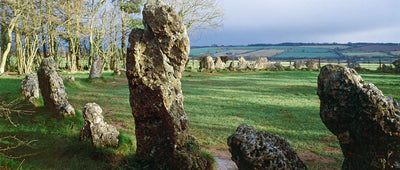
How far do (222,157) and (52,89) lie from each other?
6061 mm

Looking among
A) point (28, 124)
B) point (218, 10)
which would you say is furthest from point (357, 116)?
point (218, 10)

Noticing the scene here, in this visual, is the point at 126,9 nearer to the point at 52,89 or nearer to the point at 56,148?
the point at 52,89

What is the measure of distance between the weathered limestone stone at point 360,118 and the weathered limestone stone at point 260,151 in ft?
2.66

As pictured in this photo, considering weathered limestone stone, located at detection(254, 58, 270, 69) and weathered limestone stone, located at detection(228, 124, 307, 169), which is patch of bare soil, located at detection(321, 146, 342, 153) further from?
weathered limestone stone, located at detection(254, 58, 270, 69)

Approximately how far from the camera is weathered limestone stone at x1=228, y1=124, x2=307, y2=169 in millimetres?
4239

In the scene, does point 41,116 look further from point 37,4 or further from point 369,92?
point 37,4

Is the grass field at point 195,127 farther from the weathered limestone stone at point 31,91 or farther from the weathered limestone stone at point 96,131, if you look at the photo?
the weathered limestone stone at point 31,91

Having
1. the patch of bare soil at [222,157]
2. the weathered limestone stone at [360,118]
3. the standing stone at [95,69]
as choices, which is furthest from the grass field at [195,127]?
the standing stone at [95,69]

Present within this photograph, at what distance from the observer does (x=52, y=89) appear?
935cm

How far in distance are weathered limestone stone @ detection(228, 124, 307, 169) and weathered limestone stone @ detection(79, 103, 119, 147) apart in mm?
3251

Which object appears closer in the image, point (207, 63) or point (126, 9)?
point (207, 63)

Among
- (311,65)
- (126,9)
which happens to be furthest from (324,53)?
(126,9)

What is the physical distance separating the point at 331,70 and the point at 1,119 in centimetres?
916

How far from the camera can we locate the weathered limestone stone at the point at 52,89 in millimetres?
9234
